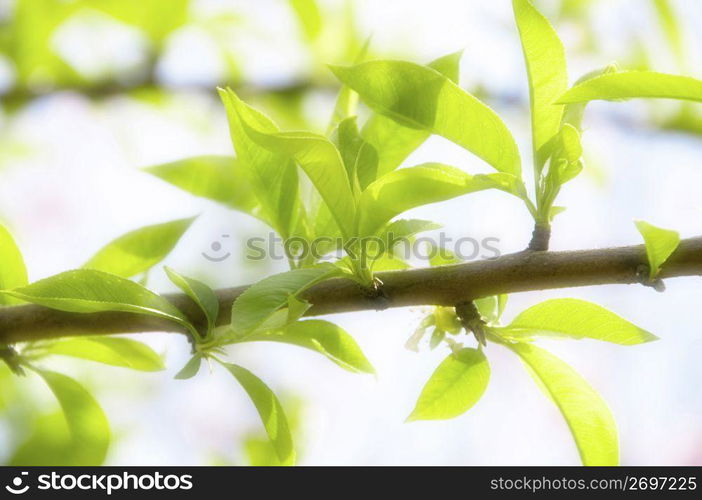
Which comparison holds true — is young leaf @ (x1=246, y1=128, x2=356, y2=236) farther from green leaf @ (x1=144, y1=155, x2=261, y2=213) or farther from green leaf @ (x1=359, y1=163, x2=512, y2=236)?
green leaf @ (x1=144, y1=155, x2=261, y2=213)

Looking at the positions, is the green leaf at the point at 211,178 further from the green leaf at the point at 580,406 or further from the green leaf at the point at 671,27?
the green leaf at the point at 671,27

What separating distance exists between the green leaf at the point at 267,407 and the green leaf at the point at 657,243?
247 mm

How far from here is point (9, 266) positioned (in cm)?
56

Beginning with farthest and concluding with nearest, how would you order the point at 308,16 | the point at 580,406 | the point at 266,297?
the point at 308,16 < the point at 580,406 < the point at 266,297

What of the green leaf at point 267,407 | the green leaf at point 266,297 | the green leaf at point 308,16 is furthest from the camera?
the green leaf at point 308,16

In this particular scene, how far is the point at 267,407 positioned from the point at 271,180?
0.49ft

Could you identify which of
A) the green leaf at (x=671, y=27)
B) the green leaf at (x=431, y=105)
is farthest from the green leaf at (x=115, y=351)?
the green leaf at (x=671, y=27)

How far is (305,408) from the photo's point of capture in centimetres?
102

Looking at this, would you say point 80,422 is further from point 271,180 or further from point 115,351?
point 271,180

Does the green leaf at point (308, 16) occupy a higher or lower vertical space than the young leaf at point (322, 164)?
higher

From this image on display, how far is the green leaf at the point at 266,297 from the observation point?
42cm

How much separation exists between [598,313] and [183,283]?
0.81 ft

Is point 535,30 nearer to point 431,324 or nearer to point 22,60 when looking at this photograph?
point 431,324

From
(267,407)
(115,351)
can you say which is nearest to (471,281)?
(267,407)
